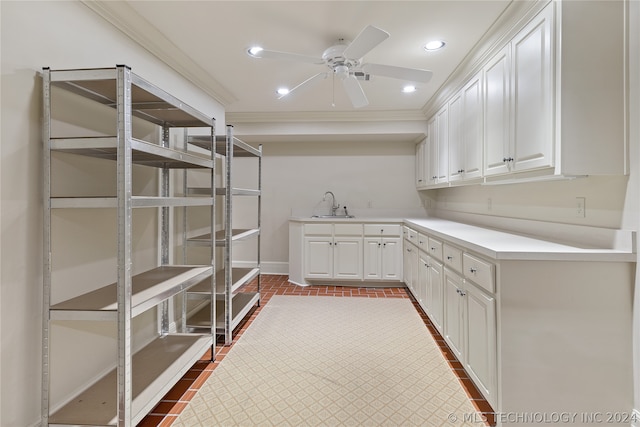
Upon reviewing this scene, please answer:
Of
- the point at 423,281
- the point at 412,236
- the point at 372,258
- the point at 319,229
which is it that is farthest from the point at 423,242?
the point at 319,229

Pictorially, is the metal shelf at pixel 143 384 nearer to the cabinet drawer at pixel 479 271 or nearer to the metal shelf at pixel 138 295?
the metal shelf at pixel 138 295

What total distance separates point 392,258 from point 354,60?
2769mm

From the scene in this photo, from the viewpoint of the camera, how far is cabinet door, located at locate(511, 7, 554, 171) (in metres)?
1.74

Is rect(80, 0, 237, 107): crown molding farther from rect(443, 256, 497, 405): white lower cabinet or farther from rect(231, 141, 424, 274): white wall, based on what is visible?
rect(443, 256, 497, 405): white lower cabinet

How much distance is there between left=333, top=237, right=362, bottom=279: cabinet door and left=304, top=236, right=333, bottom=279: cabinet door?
0.24 ft

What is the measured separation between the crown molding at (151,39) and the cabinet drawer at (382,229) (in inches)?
102

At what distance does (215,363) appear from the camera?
7.84 ft

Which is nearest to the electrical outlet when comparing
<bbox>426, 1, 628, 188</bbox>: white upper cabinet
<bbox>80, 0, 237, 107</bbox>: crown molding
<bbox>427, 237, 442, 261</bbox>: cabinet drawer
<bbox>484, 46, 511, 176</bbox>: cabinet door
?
<bbox>426, 1, 628, 188</bbox>: white upper cabinet

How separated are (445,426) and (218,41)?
306cm

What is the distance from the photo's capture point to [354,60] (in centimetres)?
240

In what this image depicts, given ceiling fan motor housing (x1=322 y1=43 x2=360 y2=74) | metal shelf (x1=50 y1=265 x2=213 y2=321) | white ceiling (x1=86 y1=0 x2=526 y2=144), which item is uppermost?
white ceiling (x1=86 y1=0 x2=526 y2=144)

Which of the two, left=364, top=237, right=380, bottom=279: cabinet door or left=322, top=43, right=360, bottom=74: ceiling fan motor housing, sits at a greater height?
left=322, top=43, right=360, bottom=74: ceiling fan motor housing

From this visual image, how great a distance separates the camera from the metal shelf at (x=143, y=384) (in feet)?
5.31

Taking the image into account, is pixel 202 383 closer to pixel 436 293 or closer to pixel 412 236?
pixel 436 293
